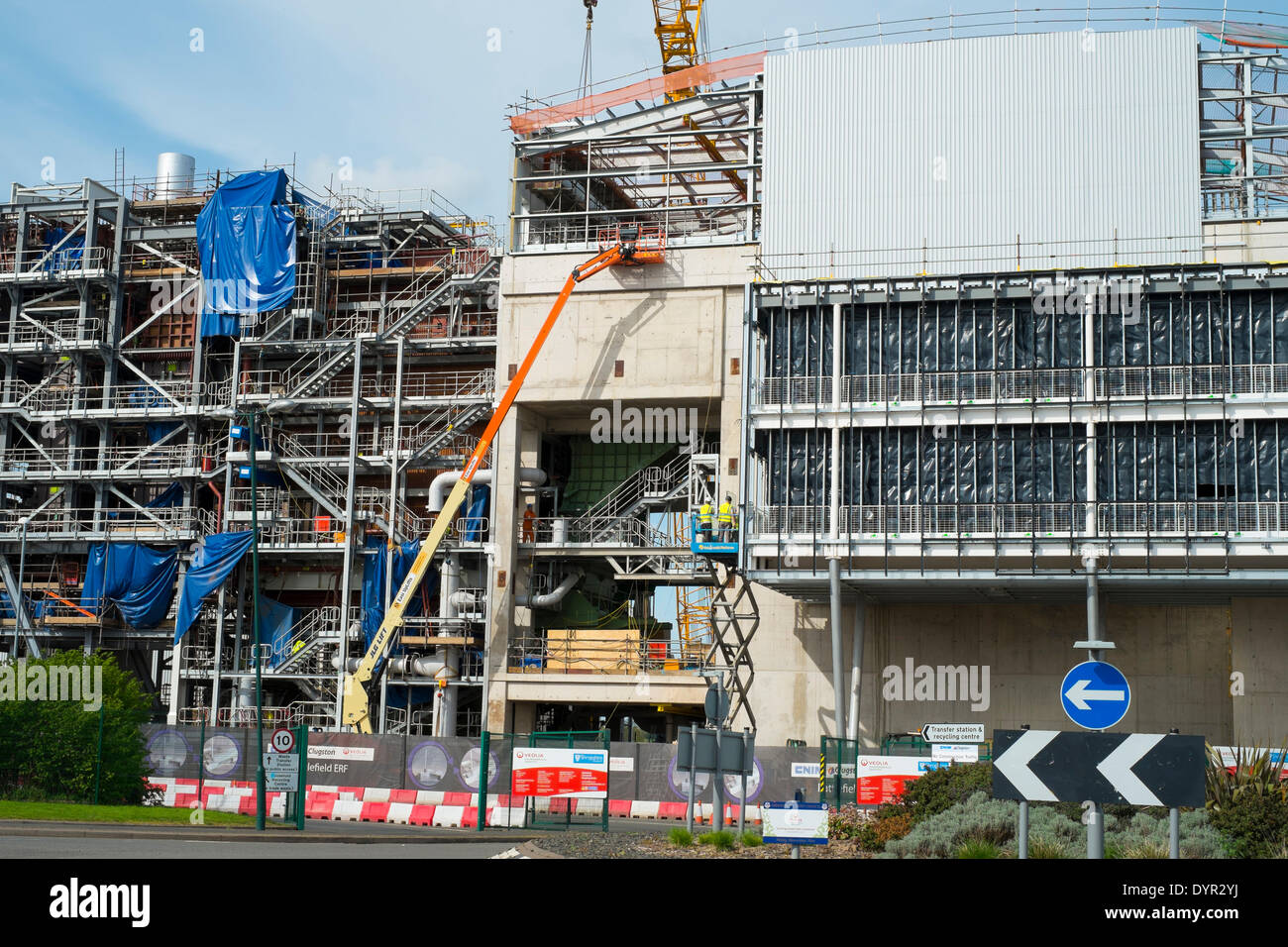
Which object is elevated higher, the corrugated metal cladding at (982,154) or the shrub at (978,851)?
the corrugated metal cladding at (982,154)

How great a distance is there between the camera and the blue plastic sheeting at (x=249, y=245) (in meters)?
57.6

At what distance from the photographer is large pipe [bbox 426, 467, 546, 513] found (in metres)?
53.4

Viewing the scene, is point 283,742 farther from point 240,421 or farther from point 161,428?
point 161,428

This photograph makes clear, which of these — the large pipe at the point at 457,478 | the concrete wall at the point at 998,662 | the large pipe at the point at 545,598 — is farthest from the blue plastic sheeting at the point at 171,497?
the concrete wall at the point at 998,662

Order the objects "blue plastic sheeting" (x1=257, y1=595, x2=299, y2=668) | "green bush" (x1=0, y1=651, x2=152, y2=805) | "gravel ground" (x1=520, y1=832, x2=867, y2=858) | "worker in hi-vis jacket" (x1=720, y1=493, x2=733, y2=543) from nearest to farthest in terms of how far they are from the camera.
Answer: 1. "gravel ground" (x1=520, y1=832, x2=867, y2=858)
2. "green bush" (x1=0, y1=651, x2=152, y2=805)
3. "worker in hi-vis jacket" (x1=720, y1=493, x2=733, y2=543)
4. "blue plastic sheeting" (x1=257, y1=595, x2=299, y2=668)

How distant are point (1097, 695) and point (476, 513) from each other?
1728 inches

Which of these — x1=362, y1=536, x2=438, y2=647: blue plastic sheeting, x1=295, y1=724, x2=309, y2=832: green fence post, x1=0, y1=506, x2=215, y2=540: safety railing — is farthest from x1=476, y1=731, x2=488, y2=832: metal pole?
x1=0, y1=506, x2=215, y2=540: safety railing

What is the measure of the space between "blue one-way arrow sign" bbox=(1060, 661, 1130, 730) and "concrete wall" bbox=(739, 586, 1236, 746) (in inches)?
1369

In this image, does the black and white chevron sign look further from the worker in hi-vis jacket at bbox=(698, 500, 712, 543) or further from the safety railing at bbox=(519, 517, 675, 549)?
the safety railing at bbox=(519, 517, 675, 549)

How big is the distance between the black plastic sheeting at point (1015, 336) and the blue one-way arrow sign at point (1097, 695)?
32.2m

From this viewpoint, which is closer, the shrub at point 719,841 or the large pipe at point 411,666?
the shrub at point 719,841

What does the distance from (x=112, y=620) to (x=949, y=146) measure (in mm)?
38004

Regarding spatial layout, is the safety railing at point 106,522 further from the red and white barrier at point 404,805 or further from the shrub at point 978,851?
the shrub at point 978,851

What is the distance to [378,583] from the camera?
54719 mm
